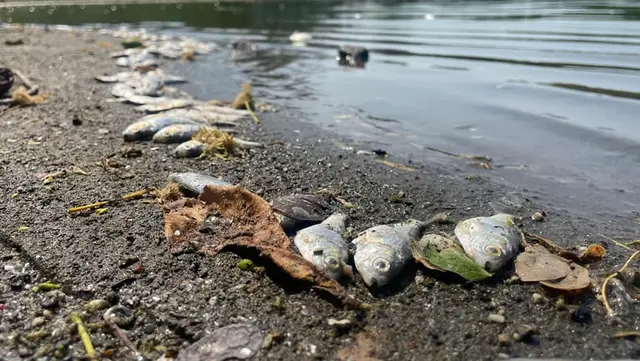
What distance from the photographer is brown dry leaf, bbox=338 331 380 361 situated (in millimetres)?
3270

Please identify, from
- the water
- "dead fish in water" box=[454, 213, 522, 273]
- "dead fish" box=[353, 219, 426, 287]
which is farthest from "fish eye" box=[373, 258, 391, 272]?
the water

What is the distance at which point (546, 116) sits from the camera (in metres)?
9.53

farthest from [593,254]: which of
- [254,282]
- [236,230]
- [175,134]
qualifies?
[175,134]

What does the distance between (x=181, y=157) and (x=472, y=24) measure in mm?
20494

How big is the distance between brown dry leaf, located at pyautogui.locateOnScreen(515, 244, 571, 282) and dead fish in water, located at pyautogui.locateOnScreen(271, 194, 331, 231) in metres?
1.77

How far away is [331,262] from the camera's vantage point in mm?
4027

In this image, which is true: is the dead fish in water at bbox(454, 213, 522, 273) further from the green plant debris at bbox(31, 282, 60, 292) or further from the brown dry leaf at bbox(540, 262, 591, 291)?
the green plant debris at bbox(31, 282, 60, 292)

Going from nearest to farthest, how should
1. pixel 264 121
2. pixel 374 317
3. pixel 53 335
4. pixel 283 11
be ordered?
pixel 53 335
pixel 374 317
pixel 264 121
pixel 283 11

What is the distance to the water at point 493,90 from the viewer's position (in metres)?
7.29

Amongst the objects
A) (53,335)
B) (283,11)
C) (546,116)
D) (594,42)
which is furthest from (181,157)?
(283,11)

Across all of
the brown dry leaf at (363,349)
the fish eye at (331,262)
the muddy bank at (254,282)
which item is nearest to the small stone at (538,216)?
the muddy bank at (254,282)

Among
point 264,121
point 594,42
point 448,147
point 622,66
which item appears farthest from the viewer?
point 594,42

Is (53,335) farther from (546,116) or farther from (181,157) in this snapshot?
(546,116)

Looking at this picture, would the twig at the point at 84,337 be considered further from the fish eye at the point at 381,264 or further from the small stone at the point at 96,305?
the fish eye at the point at 381,264
